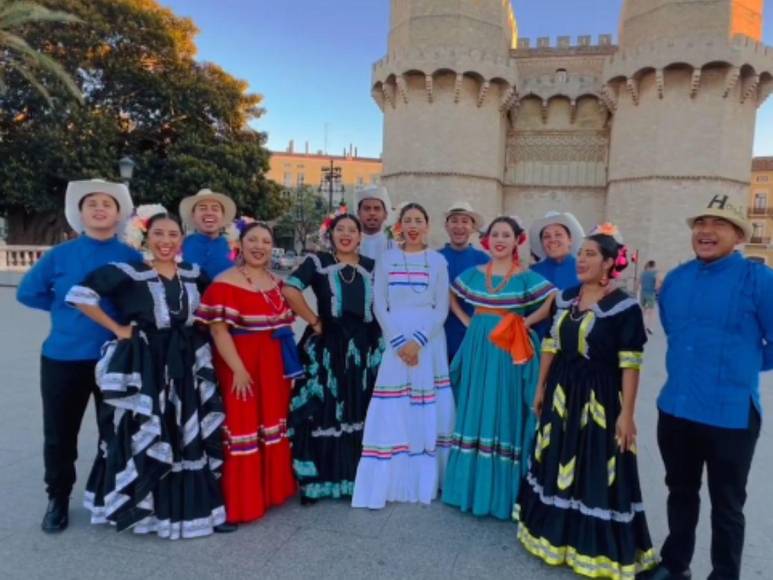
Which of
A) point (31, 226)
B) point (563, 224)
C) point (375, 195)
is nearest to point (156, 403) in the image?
point (375, 195)

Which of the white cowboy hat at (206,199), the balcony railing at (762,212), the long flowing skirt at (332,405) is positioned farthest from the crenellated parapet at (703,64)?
the balcony railing at (762,212)

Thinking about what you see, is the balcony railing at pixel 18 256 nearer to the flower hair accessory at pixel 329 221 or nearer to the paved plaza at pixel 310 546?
the paved plaza at pixel 310 546

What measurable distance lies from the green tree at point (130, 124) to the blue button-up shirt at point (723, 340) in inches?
805

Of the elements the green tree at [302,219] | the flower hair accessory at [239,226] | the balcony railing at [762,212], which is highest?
the balcony railing at [762,212]

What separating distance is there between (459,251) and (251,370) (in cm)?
194

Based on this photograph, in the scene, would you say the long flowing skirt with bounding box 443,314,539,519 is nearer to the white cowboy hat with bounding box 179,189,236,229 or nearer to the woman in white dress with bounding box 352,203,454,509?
the woman in white dress with bounding box 352,203,454,509

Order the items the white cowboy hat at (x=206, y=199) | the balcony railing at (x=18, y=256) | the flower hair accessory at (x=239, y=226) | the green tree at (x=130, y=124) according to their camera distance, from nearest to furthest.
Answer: the flower hair accessory at (x=239, y=226) < the white cowboy hat at (x=206, y=199) < the balcony railing at (x=18, y=256) < the green tree at (x=130, y=124)

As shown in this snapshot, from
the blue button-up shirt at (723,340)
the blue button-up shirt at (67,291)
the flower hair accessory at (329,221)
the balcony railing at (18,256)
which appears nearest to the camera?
the blue button-up shirt at (723,340)

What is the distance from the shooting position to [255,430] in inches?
123

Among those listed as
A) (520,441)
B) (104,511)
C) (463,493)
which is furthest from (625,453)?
(104,511)

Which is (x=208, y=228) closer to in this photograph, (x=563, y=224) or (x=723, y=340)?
(x=563, y=224)

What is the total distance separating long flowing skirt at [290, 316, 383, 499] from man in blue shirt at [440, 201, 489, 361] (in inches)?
27.1

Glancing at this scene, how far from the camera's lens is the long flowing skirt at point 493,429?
3.29m

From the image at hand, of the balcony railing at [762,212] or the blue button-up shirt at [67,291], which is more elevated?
the balcony railing at [762,212]
